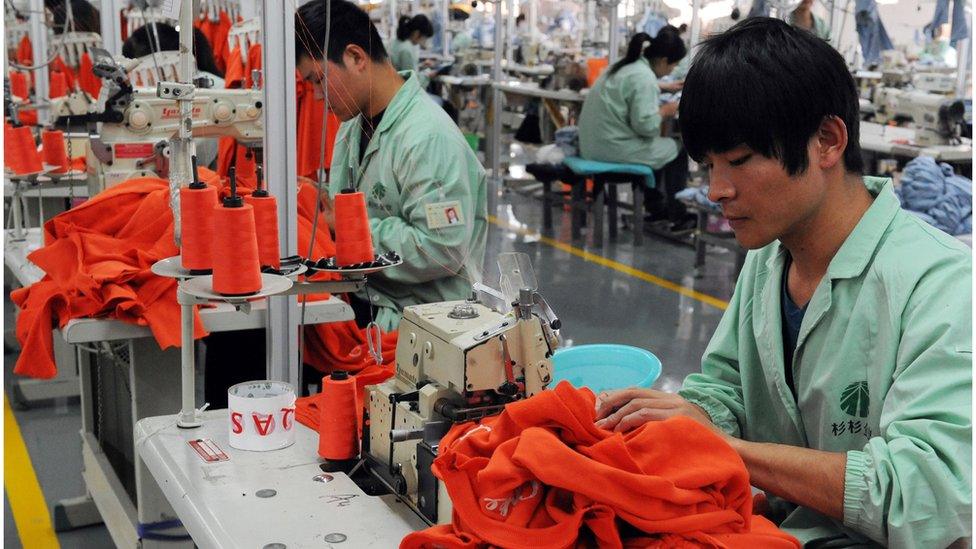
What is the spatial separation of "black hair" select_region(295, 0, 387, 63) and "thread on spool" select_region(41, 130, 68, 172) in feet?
6.01

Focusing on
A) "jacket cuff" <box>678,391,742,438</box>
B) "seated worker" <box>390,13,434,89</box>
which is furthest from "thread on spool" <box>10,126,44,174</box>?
"seated worker" <box>390,13,434,89</box>

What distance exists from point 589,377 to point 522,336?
1.20m

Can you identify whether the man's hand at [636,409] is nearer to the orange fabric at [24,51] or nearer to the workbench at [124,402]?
the workbench at [124,402]

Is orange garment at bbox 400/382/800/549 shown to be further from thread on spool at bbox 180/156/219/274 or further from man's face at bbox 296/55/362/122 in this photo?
man's face at bbox 296/55/362/122

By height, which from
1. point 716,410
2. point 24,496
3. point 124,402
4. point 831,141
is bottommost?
point 24,496

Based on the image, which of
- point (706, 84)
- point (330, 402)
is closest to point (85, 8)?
point (330, 402)

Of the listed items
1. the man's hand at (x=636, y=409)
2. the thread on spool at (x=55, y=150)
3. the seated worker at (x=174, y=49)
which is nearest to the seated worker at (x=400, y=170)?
the seated worker at (x=174, y=49)

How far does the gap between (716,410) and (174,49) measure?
9.55 ft

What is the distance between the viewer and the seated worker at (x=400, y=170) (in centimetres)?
277

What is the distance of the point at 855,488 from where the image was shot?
4.39 feet

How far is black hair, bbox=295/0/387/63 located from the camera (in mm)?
2572

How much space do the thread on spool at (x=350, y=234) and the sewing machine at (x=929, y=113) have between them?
14.6 ft

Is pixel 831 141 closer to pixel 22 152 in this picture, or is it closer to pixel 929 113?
pixel 22 152

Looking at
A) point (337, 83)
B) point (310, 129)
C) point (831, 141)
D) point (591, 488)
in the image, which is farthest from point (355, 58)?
point (591, 488)
